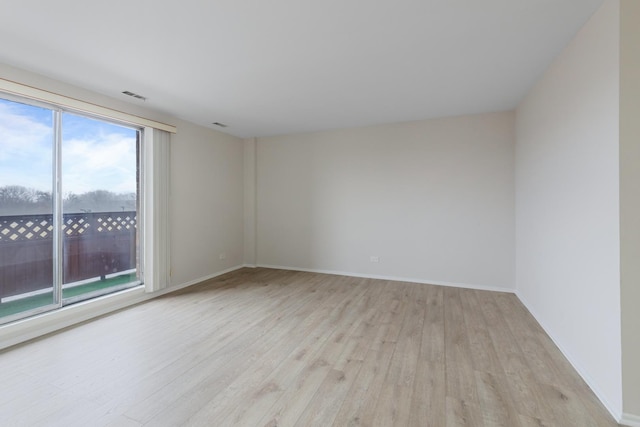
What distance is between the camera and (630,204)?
62.1 inches

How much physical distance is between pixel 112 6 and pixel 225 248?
3.97 metres

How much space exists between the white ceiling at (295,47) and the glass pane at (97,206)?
60 cm

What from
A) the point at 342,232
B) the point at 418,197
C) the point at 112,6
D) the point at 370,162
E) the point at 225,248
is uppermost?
the point at 112,6

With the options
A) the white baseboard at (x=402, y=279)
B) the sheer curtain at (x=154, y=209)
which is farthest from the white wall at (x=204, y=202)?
the white baseboard at (x=402, y=279)

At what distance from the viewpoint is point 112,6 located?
175 centimetres

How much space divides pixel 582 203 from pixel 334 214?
344 centimetres

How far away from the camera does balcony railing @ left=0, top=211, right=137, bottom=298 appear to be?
2678 mm

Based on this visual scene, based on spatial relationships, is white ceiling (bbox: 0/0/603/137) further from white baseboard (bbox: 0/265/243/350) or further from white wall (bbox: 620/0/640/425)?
white baseboard (bbox: 0/265/243/350)

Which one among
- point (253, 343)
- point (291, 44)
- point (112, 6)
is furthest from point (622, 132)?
point (112, 6)

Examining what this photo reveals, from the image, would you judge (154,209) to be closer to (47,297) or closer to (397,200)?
(47,297)

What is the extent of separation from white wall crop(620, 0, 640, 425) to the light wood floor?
34cm

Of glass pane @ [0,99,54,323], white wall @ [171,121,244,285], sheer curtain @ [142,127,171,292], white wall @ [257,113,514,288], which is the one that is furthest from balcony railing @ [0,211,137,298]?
white wall @ [257,113,514,288]

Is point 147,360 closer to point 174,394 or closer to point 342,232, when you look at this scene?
point 174,394

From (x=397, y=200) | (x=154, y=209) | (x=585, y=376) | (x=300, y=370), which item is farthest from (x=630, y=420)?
(x=154, y=209)
